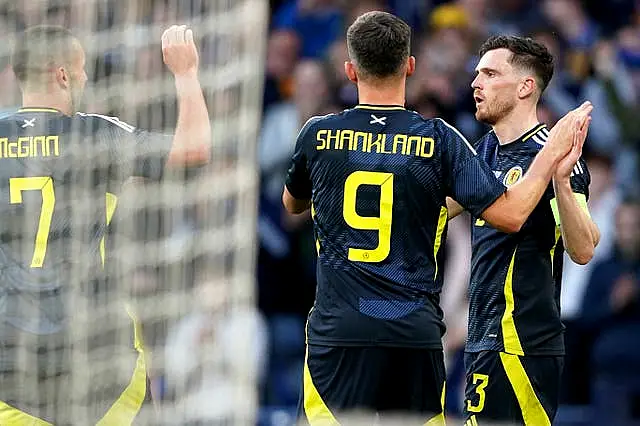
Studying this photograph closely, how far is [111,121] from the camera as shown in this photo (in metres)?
6.17

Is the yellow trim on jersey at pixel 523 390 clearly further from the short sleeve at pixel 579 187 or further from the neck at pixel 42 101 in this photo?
the neck at pixel 42 101

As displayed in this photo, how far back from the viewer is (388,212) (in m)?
5.91

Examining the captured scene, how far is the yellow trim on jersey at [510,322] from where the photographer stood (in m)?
6.47

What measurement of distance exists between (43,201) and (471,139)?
16.4ft

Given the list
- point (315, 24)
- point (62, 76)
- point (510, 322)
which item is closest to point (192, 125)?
point (62, 76)

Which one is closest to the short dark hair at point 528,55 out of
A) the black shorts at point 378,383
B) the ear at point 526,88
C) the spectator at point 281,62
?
the ear at point 526,88

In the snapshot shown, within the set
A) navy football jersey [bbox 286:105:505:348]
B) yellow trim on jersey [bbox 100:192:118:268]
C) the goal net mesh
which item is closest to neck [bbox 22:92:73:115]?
the goal net mesh

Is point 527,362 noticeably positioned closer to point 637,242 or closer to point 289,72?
point 637,242

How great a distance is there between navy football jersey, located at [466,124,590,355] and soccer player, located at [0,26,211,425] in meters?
1.57

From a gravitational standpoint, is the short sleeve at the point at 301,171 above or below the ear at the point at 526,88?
below

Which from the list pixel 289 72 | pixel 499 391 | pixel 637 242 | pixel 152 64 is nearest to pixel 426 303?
pixel 499 391

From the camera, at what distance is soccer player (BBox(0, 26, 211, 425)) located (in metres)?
6.07

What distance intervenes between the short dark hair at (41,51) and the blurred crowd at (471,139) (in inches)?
166

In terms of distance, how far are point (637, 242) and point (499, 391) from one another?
425 centimetres
